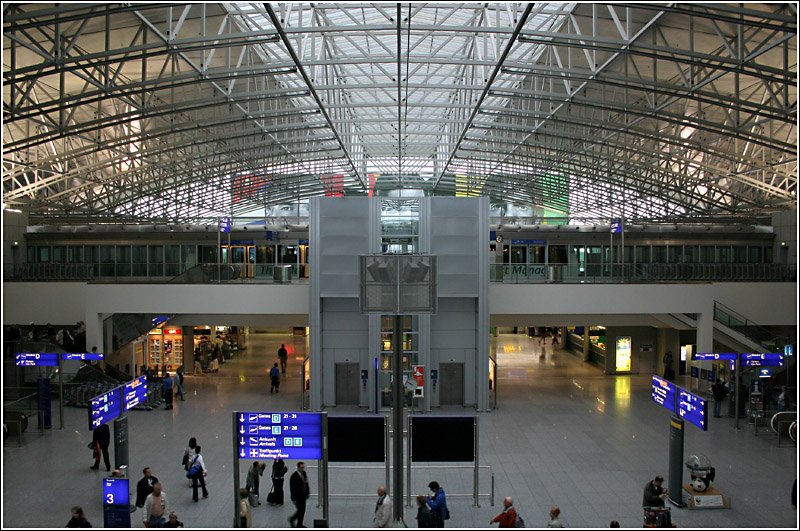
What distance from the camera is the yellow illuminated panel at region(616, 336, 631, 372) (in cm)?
2919

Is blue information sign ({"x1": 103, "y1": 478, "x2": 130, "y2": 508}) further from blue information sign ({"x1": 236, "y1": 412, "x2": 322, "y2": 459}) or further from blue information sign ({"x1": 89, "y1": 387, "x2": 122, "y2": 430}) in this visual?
blue information sign ({"x1": 236, "y1": 412, "x2": 322, "y2": 459})

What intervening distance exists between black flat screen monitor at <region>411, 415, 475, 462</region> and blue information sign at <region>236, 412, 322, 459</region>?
185 centimetres

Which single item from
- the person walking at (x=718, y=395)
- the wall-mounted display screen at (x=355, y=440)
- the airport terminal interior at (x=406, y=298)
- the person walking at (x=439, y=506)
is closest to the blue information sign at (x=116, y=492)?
the airport terminal interior at (x=406, y=298)

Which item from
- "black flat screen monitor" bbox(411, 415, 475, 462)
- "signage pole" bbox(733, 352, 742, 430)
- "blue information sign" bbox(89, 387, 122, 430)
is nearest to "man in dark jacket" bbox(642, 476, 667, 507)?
"black flat screen monitor" bbox(411, 415, 475, 462)

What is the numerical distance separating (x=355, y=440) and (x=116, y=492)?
13.1 ft

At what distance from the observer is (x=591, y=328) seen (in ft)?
108

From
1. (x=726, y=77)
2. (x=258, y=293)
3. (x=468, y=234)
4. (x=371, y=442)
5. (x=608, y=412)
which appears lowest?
(x=608, y=412)

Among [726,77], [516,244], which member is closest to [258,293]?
[726,77]

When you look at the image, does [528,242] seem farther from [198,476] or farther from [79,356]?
[198,476]

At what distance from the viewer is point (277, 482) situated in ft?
41.9

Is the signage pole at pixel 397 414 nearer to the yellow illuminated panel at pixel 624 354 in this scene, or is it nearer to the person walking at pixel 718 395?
the person walking at pixel 718 395

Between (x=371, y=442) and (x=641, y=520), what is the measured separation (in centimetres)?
493

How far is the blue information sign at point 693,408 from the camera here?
12.1 metres

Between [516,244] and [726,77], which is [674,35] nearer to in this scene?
[726,77]
